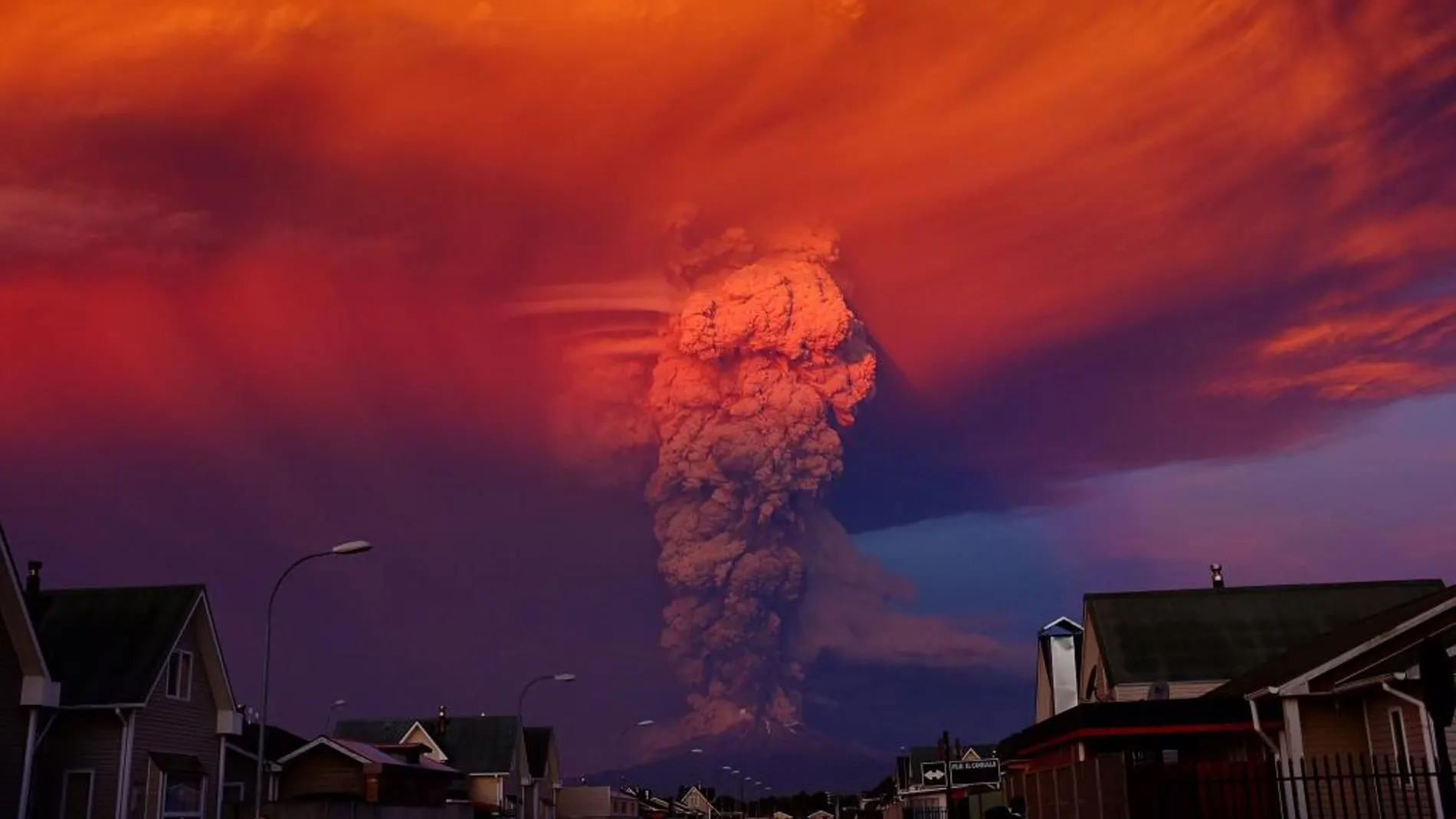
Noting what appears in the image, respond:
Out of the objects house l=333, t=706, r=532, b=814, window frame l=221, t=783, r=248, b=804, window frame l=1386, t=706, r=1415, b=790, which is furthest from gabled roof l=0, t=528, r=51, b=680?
house l=333, t=706, r=532, b=814

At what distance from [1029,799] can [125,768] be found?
83.7 feet

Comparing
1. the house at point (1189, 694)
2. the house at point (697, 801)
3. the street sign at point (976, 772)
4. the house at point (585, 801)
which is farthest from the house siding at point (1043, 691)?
the house at point (697, 801)

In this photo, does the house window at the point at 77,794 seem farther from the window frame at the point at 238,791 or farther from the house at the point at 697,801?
the house at the point at 697,801

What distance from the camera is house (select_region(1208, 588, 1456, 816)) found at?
25.6 m

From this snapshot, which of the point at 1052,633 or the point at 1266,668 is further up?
the point at 1052,633

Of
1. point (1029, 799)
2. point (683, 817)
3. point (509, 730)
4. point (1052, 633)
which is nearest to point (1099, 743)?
point (1029, 799)

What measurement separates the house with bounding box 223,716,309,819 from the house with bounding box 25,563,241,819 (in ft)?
4.83

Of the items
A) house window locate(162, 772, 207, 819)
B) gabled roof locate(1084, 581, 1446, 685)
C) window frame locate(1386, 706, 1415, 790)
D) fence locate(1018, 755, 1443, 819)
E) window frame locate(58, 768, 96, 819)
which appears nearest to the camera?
fence locate(1018, 755, 1443, 819)

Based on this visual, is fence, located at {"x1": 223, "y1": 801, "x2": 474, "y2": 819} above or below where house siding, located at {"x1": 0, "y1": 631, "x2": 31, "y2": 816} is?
below

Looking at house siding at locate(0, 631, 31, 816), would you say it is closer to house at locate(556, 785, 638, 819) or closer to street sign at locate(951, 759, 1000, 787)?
street sign at locate(951, 759, 1000, 787)

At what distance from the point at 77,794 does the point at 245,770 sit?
Answer: 9362mm

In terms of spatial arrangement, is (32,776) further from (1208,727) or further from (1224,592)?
(1224,592)

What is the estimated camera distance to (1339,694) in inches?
1123

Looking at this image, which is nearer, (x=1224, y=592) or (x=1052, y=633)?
(x=1224, y=592)
